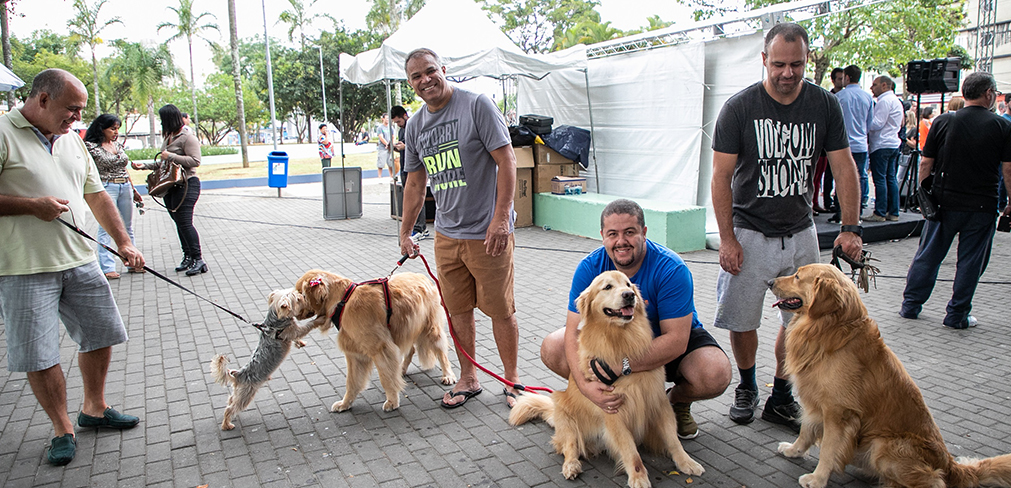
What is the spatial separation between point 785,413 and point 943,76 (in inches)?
332

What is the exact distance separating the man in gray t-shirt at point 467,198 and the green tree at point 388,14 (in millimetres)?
34038

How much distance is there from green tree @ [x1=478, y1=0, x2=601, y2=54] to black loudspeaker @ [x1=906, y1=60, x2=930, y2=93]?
33213mm

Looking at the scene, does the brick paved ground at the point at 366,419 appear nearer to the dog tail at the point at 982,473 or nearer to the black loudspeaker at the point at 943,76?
the dog tail at the point at 982,473

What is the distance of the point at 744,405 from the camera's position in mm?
3527

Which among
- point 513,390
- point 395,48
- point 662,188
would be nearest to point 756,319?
point 513,390

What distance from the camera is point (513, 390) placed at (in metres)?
3.95

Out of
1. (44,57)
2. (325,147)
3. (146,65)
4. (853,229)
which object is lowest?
(853,229)

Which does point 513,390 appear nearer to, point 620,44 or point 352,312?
point 352,312

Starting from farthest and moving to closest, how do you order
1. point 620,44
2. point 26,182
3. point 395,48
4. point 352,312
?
point 620,44 < point 395,48 < point 352,312 < point 26,182

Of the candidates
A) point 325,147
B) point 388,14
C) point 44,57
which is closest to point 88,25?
point 44,57

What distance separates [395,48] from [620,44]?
12.3 ft

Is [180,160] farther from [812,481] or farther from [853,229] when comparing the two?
[812,481]

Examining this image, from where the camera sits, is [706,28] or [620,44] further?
[620,44]

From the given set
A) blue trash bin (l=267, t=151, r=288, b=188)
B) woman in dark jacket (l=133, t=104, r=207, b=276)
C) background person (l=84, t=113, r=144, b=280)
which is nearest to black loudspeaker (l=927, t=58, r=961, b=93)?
woman in dark jacket (l=133, t=104, r=207, b=276)
